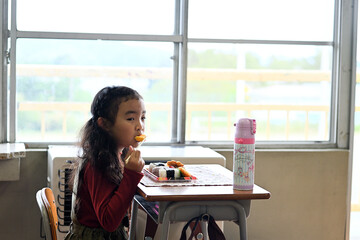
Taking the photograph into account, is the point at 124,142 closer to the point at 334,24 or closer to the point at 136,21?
the point at 136,21

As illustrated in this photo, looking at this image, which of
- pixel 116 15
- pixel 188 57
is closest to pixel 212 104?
pixel 188 57

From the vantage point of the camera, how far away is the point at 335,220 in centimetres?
375

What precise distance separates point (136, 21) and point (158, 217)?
1.91 m

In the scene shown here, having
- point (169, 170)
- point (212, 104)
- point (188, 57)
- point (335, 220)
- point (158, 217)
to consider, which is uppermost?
point (188, 57)

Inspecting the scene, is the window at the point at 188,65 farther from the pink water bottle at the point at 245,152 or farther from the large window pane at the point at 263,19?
the pink water bottle at the point at 245,152

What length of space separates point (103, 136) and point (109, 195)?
0.89 feet

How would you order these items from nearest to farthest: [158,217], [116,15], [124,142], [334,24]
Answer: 1. [158,217]
2. [124,142]
3. [116,15]
4. [334,24]

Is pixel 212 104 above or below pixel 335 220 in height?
above

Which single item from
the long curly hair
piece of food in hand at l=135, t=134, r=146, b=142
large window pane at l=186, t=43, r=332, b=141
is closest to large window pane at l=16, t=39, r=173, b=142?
large window pane at l=186, t=43, r=332, b=141

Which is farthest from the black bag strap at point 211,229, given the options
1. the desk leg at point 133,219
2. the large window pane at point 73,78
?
the large window pane at point 73,78

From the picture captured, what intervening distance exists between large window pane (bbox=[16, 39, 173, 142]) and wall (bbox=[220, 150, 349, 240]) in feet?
2.24

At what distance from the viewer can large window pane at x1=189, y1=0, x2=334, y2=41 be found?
363 cm

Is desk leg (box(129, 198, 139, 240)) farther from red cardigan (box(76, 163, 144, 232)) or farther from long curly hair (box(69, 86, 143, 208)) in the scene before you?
red cardigan (box(76, 163, 144, 232))

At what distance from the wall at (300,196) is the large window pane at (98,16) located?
95 cm
